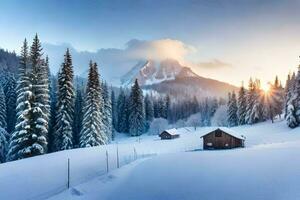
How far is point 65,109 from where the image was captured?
2251 inches

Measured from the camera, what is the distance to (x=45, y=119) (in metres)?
48.1

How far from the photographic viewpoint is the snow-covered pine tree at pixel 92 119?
60688 millimetres

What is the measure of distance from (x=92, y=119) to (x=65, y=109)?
5508 mm

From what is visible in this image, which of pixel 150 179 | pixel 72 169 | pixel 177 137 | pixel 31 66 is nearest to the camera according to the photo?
pixel 150 179

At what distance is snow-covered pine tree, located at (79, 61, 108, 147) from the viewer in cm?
6069

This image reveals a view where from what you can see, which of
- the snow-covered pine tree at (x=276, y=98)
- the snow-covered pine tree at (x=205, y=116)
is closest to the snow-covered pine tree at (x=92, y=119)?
the snow-covered pine tree at (x=276, y=98)

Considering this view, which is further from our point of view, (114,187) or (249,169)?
(249,169)

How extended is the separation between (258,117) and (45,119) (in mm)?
74210

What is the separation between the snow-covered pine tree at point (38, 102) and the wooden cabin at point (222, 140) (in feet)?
116

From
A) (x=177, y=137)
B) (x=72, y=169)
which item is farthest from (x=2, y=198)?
(x=177, y=137)

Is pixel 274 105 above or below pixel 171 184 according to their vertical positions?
above

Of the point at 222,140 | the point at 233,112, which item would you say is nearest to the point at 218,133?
the point at 222,140

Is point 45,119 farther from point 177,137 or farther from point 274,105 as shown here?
point 274,105

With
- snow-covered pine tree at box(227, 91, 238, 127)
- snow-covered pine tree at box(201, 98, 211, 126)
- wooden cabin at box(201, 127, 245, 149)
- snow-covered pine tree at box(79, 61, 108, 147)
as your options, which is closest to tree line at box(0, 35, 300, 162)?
snow-covered pine tree at box(79, 61, 108, 147)
